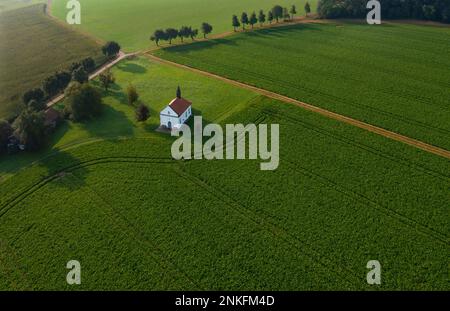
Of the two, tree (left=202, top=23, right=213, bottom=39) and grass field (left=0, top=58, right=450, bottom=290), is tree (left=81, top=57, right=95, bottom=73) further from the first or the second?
tree (left=202, top=23, right=213, bottom=39)

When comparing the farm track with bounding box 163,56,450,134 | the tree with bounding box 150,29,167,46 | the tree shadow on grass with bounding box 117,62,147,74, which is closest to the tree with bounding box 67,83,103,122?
the tree shadow on grass with bounding box 117,62,147,74

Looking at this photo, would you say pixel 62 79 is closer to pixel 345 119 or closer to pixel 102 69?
pixel 102 69

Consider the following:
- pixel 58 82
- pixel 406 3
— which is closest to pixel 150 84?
pixel 58 82

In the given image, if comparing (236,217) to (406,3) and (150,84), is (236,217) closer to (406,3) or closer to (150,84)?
(150,84)

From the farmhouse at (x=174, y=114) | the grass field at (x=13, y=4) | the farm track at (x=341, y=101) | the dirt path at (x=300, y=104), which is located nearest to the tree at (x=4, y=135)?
the dirt path at (x=300, y=104)

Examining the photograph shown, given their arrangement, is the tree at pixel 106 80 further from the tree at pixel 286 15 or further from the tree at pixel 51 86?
the tree at pixel 286 15

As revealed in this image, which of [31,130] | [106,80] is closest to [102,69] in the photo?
Answer: [106,80]
